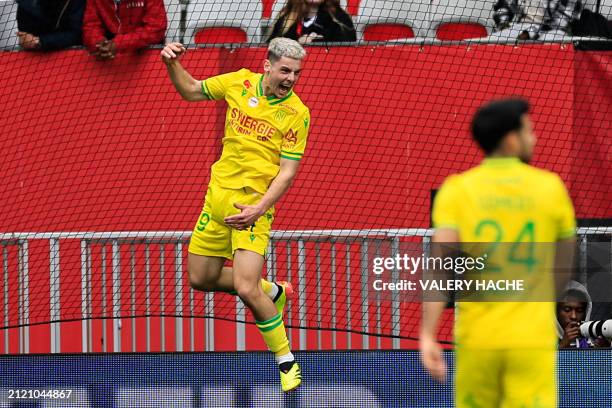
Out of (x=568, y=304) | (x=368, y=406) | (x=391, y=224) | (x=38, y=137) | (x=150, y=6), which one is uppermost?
(x=150, y=6)

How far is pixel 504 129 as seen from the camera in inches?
191

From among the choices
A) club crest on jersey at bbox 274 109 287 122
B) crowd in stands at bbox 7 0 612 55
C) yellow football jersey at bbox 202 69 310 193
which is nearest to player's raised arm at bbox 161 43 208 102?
yellow football jersey at bbox 202 69 310 193

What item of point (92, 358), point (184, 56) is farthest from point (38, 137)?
point (92, 358)

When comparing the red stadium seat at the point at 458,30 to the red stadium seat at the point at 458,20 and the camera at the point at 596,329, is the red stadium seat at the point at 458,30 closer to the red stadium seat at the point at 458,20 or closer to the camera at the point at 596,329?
the red stadium seat at the point at 458,20

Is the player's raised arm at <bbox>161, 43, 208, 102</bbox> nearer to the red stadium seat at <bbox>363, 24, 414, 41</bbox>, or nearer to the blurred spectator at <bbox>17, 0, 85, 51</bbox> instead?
the blurred spectator at <bbox>17, 0, 85, 51</bbox>

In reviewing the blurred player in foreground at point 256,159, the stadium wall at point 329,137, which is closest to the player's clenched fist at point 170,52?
the blurred player in foreground at point 256,159

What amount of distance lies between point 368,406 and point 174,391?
Answer: 4.19 ft

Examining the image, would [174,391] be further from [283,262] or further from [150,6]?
[150,6]

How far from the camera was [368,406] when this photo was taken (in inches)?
329

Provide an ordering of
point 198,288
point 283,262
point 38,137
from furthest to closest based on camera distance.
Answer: point 38,137 < point 283,262 < point 198,288

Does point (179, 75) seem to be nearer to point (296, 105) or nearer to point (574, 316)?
point (296, 105)

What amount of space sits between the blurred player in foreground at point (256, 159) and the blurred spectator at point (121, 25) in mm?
1312

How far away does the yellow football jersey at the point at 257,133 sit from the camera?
7.79m

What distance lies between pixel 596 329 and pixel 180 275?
2812 millimetres
